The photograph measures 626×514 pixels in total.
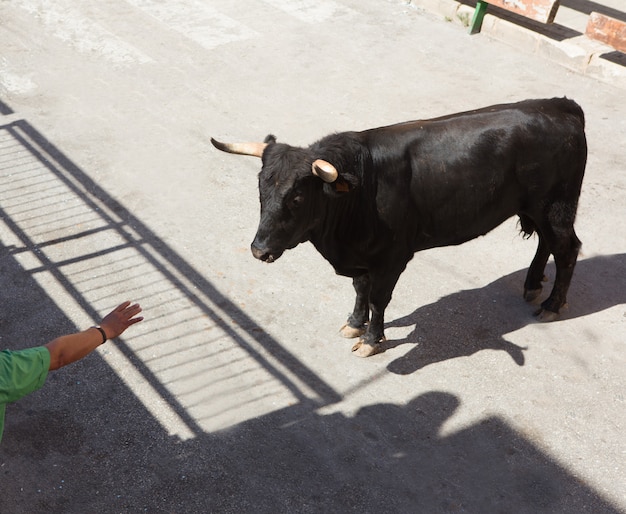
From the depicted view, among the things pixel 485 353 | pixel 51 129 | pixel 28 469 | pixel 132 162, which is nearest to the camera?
pixel 28 469

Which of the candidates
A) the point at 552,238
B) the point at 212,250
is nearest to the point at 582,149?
the point at 552,238

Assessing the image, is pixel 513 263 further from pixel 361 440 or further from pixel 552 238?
pixel 361 440

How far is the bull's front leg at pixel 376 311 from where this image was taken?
6.13 m

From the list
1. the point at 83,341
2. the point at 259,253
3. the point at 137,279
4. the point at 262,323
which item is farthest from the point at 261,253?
the point at 137,279

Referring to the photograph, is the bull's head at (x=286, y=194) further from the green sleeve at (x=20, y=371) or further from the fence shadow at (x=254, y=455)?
the green sleeve at (x=20, y=371)

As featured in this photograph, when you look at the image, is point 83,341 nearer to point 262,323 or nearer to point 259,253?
point 259,253

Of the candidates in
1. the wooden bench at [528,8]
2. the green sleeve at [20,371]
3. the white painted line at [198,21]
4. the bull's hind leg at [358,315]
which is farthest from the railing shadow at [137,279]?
the wooden bench at [528,8]

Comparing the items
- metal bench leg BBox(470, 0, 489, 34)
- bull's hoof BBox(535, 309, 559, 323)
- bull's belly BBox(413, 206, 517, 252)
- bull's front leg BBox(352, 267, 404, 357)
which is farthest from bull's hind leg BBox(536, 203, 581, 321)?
metal bench leg BBox(470, 0, 489, 34)

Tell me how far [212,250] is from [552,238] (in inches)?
125

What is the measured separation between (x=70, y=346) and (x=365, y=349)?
9.70ft

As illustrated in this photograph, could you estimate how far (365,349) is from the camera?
21.1ft

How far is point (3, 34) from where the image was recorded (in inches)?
472

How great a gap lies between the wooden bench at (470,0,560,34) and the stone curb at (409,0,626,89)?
206 mm

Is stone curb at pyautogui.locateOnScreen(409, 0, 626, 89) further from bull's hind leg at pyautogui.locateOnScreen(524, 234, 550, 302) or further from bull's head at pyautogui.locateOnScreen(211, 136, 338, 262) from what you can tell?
bull's head at pyautogui.locateOnScreen(211, 136, 338, 262)
